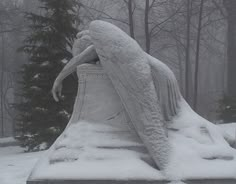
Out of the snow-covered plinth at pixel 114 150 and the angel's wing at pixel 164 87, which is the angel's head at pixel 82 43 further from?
the angel's wing at pixel 164 87

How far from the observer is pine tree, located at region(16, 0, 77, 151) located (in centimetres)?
1120

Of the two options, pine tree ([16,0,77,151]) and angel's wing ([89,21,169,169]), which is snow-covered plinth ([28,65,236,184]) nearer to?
angel's wing ([89,21,169,169])

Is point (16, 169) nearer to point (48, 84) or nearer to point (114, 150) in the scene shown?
point (114, 150)

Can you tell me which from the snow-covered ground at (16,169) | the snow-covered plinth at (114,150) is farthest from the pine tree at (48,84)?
the snow-covered plinth at (114,150)

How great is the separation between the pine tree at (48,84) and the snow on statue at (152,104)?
6.41 m

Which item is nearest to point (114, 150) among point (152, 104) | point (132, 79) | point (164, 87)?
point (152, 104)

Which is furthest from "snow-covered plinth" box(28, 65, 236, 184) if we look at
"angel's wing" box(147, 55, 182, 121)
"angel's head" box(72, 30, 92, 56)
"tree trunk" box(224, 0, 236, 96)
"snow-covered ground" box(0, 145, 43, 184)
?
"tree trunk" box(224, 0, 236, 96)

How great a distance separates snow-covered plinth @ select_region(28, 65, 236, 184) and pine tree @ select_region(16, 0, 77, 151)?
6.30m

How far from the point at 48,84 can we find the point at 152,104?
726 centimetres

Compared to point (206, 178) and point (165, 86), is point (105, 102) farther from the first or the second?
point (206, 178)

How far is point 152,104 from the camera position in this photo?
454 cm

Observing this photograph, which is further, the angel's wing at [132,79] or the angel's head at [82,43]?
the angel's head at [82,43]

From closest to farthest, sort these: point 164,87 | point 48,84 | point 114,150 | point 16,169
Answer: point 114,150 < point 164,87 < point 16,169 < point 48,84

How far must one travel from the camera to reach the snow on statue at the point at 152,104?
440 centimetres
